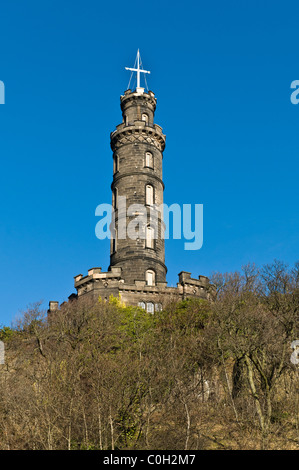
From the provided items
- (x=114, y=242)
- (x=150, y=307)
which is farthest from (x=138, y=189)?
(x=150, y=307)

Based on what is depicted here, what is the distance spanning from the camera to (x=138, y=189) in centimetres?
5000

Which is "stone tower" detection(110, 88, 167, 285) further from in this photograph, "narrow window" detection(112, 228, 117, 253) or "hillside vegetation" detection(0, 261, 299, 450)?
"hillside vegetation" detection(0, 261, 299, 450)

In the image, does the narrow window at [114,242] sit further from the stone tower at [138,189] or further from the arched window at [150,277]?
the arched window at [150,277]

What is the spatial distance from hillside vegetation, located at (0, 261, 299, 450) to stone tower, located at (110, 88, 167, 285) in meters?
9.95

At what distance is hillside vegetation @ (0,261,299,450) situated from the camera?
24297 mm

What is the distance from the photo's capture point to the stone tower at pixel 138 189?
47469 millimetres

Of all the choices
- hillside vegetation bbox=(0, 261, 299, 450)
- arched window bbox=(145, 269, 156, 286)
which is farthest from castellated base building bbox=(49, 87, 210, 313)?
hillside vegetation bbox=(0, 261, 299, 450)

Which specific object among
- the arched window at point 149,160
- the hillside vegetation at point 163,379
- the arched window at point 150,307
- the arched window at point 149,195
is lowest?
the hillside vegetation at point 163,379

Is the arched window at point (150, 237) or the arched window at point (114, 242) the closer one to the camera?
the arched window at point (150, 237)

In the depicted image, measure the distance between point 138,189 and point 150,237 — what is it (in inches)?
176

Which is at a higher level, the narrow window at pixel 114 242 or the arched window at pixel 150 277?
the narrow window at pixel 114 242

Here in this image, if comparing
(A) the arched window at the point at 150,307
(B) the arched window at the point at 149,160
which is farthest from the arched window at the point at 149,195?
(A) the arched window at the point at 150,307

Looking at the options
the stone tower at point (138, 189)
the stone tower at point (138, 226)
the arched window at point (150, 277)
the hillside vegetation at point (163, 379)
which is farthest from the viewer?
the stone tower at point (138, 189)
